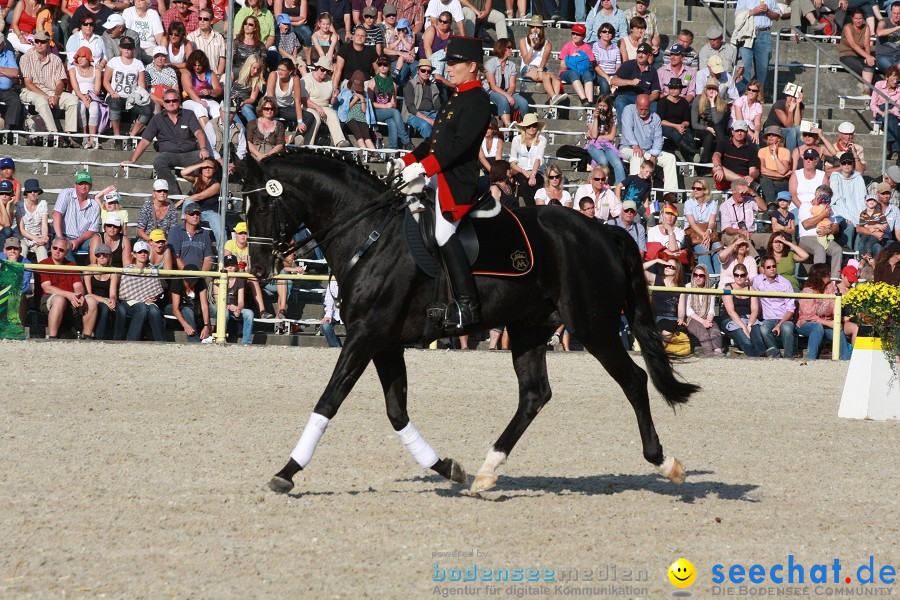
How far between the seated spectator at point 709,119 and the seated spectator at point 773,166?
701 millimetres

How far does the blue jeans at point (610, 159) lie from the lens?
1917 cm

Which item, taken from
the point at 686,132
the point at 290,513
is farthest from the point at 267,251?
the point at 686,132

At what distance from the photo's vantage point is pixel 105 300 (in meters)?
15.3

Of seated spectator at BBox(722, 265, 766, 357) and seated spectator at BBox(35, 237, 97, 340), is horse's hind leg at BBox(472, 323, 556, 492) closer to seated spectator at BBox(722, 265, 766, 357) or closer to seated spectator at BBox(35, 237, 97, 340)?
seated spectator at BBox(35, 237, 97, 340)

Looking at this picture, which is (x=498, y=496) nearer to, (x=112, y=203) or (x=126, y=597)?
(x=126, y=597)

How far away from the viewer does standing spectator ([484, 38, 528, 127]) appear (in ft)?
65.8

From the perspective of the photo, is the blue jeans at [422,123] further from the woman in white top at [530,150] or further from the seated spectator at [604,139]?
the seated spectator at [604,139]

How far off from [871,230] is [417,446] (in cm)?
1269

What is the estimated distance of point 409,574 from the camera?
6109mm

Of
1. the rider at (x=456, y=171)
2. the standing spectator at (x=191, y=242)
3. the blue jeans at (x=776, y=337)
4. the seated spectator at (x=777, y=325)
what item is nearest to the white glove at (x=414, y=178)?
the rider at (x=456, y=171)

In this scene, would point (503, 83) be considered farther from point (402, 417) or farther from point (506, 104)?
point (402, 417)

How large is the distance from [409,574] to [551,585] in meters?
0.66

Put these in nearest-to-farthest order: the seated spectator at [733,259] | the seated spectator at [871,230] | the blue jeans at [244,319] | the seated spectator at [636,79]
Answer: the blue jeans at [244,319] < the seated spectator at [733,259] < the seated spectator at [871,230] < the seated spectator at [636,79]

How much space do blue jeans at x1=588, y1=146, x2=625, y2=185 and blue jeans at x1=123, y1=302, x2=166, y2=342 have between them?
703cm
